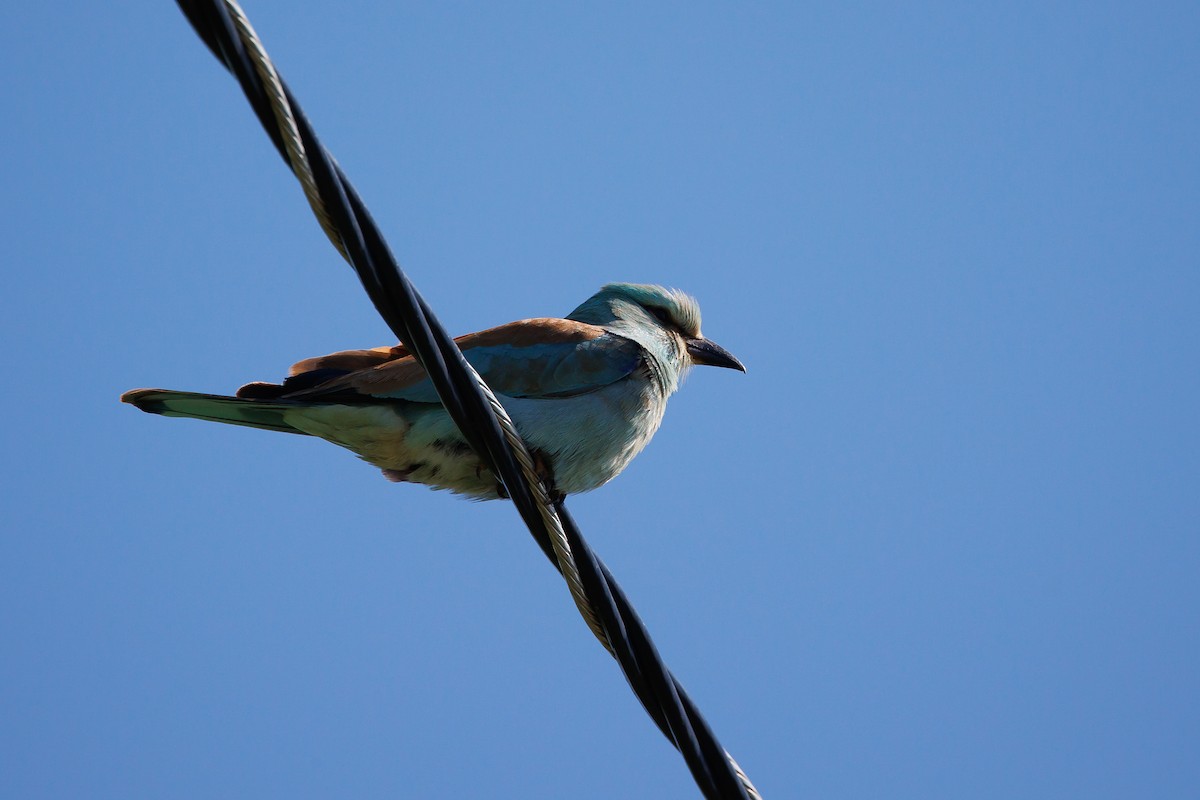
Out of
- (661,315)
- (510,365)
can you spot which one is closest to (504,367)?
(510,365)

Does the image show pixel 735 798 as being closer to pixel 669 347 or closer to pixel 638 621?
pixel 638 621

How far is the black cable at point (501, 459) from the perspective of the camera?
2174mm

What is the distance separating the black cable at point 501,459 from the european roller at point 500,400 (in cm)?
167

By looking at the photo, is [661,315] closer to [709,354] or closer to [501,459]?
[709,354]

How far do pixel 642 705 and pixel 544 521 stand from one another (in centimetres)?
48

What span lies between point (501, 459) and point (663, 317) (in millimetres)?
3400

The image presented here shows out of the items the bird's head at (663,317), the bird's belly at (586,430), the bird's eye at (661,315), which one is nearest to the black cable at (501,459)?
the bird's belly at (586,430)

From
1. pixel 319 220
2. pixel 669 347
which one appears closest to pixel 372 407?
pixel 669 347

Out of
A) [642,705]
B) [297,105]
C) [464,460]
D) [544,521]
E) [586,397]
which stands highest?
[586,397]

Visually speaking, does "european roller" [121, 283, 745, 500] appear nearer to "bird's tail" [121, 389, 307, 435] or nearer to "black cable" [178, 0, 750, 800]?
"bird's tail" [121, 389, 307, 435]

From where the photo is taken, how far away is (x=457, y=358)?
243 centimetres

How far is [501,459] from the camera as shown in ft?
8.56

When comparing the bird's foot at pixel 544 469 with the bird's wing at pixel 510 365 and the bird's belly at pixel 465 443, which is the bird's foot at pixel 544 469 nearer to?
the bird's belly at pixel 465 443

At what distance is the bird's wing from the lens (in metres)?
4.34
